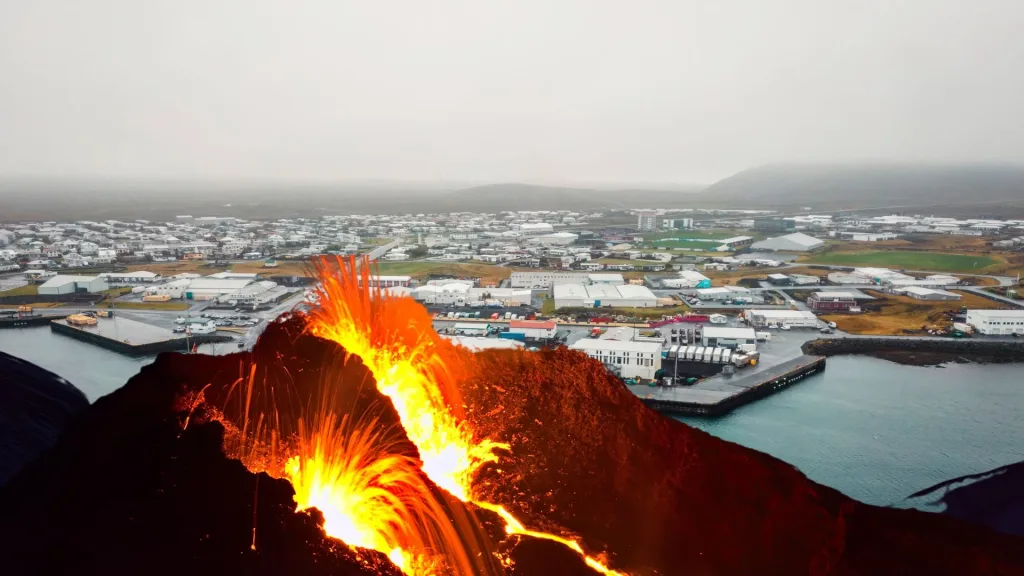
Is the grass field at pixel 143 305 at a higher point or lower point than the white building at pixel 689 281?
higher

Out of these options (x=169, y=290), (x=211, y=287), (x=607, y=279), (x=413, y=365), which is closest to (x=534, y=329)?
(x=607, y=279)

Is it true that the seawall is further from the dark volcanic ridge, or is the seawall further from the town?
the dark volcanic ridge

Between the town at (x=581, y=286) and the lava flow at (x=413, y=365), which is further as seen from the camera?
the town at (x=581, y=286)

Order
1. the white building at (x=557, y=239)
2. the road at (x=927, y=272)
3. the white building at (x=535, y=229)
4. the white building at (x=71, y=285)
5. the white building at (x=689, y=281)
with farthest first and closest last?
the white building at (x=535, y=229), the white building at (x=557, y=239), the white building at (x=689, y=281), the road at (x=927, y=272), the white building at (x=71, y=285)

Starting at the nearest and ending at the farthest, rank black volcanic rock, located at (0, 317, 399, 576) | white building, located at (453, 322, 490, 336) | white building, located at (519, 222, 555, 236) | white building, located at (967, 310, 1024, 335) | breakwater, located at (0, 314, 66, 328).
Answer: black volcanic rock, located at (0, 317, 399, 576), breakwater, located at (0, 314, 66, 328), white building, located at (453, 322, 490, 336), white building, located at (967, 310, 1024, 335), white building, located at (519, 222, 555, 236)

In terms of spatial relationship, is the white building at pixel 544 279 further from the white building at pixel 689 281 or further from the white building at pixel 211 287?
the white building at pixel 211 287

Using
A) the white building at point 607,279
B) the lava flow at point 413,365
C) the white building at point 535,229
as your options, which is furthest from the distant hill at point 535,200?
the lava flow at point 413,365

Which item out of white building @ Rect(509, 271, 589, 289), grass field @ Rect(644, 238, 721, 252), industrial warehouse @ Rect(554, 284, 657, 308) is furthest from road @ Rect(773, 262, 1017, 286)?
industrial warehouse @ Rect(554, 284, 657, 308)

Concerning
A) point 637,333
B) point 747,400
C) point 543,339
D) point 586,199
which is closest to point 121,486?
point 747,400
